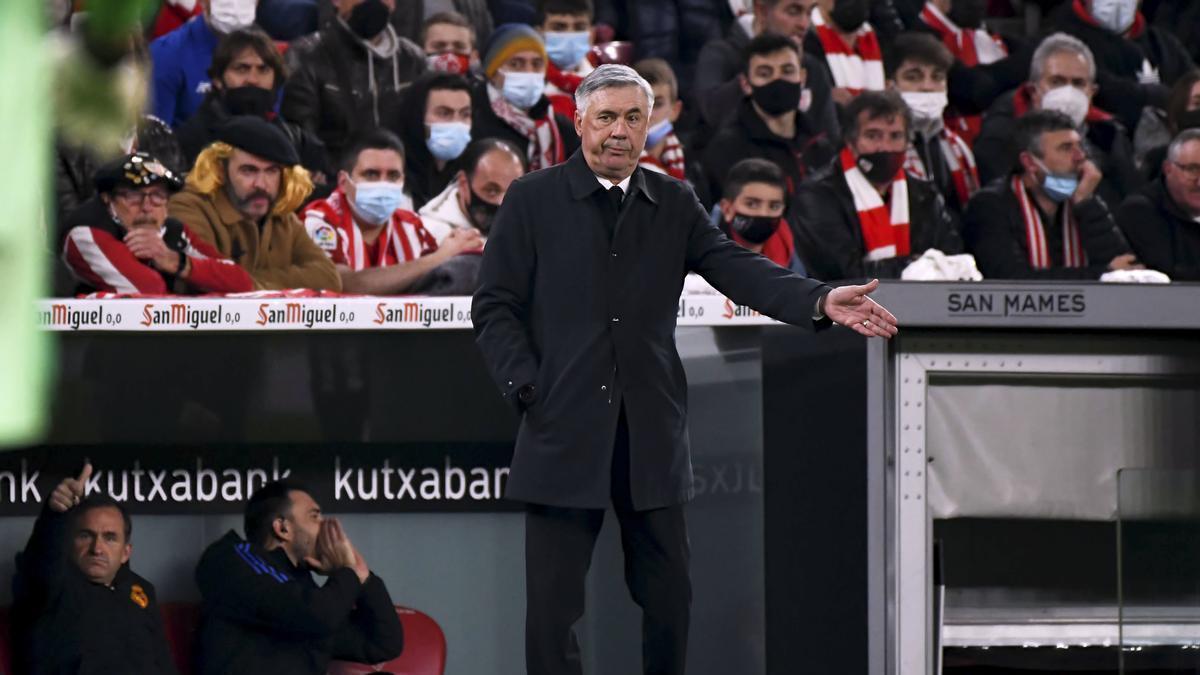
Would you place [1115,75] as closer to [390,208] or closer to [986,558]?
[390,208]

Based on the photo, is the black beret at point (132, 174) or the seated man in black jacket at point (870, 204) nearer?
the black beret at point (132, 174)

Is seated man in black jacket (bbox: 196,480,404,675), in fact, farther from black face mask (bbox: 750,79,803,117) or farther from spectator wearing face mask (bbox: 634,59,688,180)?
black face mask (bbox: 750,79,803,117)

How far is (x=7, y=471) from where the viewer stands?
14.7 feet

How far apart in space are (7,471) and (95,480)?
0.23 m

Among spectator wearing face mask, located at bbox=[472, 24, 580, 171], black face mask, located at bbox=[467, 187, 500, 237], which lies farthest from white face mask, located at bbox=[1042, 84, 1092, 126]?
black face mask, located at bbox=[467, 187, 500, 237]

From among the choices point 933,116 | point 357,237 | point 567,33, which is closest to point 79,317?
point 357,237

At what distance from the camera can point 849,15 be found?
8336 mm

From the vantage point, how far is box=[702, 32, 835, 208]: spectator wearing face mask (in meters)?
7.36

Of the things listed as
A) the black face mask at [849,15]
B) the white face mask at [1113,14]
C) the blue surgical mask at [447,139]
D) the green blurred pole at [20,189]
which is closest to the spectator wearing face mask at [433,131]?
the blue surgical mask at [447,139]

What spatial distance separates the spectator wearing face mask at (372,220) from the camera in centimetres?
Result: 625

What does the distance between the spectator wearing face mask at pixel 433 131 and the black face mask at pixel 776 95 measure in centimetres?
137

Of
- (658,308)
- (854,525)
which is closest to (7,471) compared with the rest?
(658,308)

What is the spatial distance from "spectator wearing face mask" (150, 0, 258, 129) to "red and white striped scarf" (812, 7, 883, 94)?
286 centimetres

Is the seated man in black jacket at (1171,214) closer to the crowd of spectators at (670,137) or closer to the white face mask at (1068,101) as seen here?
the crowd of spectators at (670,137)
